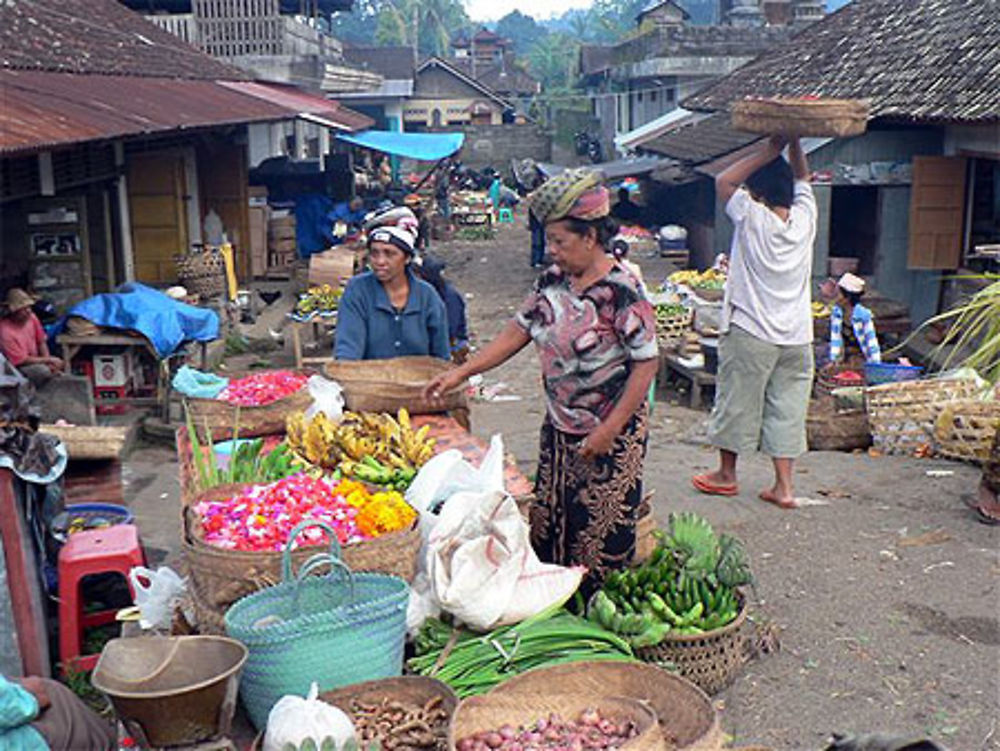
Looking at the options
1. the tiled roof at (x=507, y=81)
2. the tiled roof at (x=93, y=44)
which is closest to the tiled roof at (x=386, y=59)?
the tiled roof at (x=507, y=81)

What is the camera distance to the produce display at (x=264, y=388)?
596 cm

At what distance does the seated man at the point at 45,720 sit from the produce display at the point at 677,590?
1805mm

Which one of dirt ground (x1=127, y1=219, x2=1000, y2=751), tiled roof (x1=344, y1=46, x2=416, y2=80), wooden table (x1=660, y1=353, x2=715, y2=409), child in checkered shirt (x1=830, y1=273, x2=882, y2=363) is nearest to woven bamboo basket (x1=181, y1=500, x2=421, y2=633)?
dirt ground (x1=127, y1=219, x2=1000, y2=751)

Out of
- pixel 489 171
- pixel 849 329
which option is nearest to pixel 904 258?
pixel 849 329

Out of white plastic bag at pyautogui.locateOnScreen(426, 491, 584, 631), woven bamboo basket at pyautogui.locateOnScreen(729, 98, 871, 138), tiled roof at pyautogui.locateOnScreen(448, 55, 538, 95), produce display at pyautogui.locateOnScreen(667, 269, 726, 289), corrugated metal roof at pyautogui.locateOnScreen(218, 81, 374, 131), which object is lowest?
white plastic bag at pyautogui.locateOnScreen(426, 491, 584, 631)

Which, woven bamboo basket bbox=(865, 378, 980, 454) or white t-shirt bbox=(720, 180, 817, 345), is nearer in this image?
white t-shirt bbox=(720, 180, 817, 345)

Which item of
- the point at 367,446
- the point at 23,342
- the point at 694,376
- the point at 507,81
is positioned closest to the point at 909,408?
the point at 694,376

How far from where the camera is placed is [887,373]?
9.37 m

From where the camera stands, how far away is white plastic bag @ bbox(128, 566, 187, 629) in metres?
4.01

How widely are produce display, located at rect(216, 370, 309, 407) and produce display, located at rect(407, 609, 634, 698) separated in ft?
7.57

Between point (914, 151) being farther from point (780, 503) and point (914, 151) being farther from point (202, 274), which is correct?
point (202, 274)

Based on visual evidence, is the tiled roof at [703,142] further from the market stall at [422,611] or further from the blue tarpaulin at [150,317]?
the market stall at [422,611]

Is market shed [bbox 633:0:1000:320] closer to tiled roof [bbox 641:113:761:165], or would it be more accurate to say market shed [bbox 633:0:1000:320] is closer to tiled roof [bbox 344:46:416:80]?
tiled roof [bbox 641:113:761:165]

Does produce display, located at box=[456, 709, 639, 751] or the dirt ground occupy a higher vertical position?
produce display, located at box=[456, 709, 639, 751]
